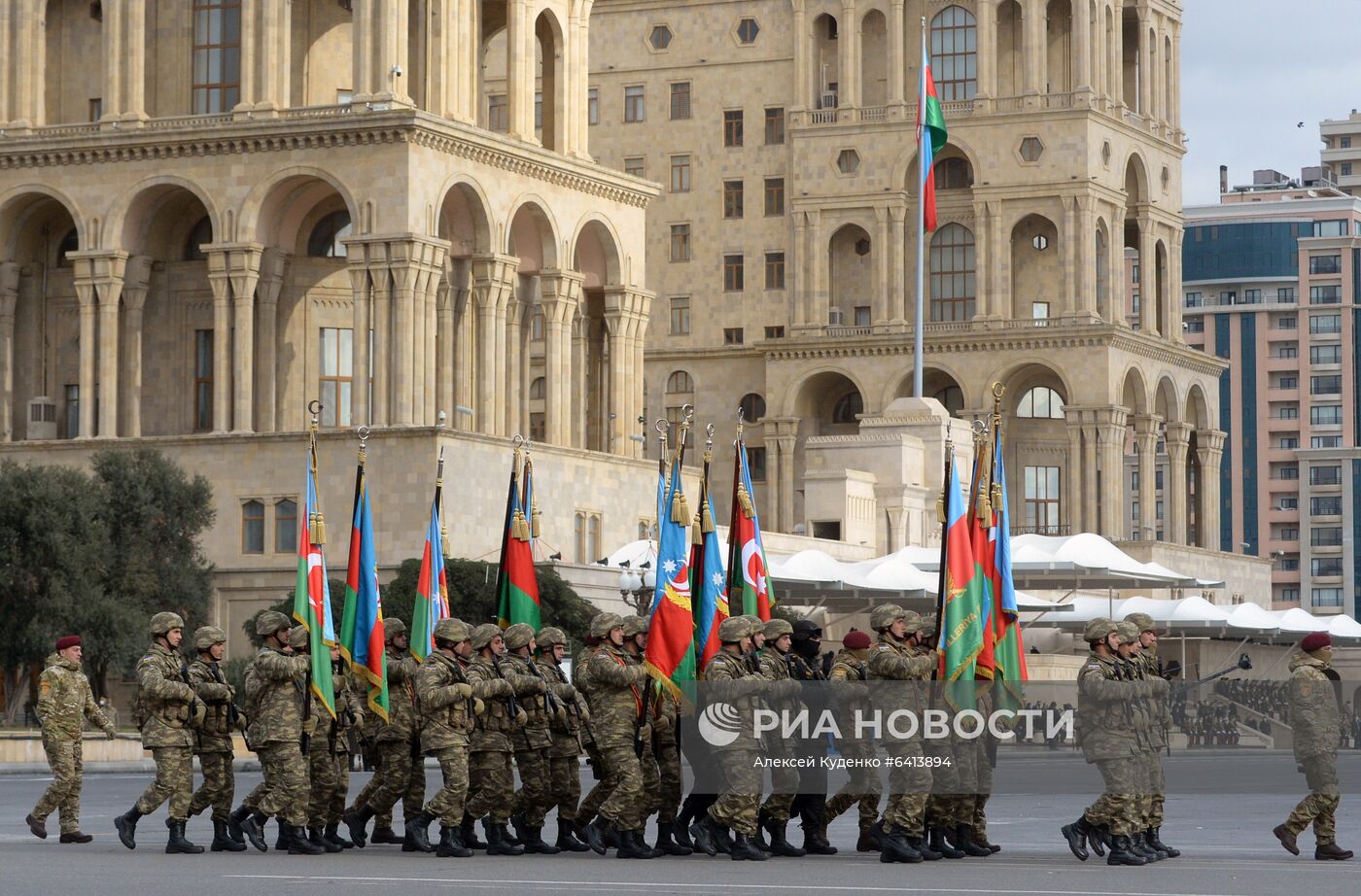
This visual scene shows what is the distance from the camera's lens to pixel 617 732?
77.3ft

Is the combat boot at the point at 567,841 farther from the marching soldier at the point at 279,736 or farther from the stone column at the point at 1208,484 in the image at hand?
the stone column at the point at 1208,484

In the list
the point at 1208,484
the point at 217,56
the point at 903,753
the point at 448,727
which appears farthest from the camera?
the point at 1208,484

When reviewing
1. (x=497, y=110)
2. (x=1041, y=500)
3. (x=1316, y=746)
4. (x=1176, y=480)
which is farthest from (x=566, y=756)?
(x=1176, y=480)

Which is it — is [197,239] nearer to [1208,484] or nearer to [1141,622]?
[1208,484]

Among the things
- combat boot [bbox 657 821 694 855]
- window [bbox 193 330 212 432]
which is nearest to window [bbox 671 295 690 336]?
window [bbox 193 330 212 432]

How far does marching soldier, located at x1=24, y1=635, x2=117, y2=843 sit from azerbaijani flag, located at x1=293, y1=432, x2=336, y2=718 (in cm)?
191

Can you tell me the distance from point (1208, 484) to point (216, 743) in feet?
249

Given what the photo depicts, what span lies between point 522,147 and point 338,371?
6.64 m

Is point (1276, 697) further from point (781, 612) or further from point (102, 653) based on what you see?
point (102, 653)

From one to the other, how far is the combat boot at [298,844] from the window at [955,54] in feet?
225

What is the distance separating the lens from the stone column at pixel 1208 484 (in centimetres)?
9575

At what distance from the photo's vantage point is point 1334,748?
76.8 ft

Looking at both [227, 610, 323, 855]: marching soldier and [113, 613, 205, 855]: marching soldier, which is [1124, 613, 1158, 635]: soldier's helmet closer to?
[227, 610, 323, 855]: marching soldier

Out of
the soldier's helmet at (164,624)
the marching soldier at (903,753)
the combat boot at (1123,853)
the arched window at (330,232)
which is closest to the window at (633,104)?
the arched window at (330,232)
